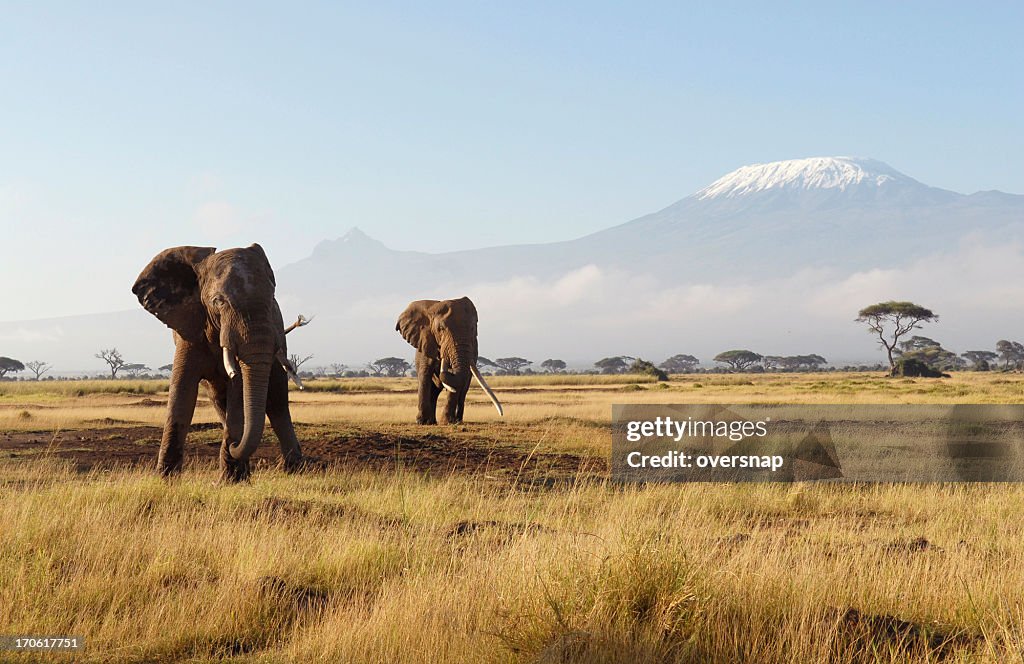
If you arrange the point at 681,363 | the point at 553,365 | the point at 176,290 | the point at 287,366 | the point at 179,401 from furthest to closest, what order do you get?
the point at 681,363 → the point at 553,365 → the point at 176,290 → the point at 179,401 → the point at 287,366

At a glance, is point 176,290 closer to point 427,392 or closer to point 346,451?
point 346,451

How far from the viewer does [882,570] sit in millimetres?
6664

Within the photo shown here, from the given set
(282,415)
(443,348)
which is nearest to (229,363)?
(282,415)

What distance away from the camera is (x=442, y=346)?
2394 cm

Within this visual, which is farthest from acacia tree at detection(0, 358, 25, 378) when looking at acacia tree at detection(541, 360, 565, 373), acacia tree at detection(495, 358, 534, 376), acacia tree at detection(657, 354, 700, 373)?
acacia tree at detection(657, 354, 700, 373)

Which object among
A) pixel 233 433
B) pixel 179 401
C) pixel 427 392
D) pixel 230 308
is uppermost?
pixel 230 308

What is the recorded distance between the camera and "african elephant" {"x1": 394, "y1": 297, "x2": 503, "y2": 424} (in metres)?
23.5

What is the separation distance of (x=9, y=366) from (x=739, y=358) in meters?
108

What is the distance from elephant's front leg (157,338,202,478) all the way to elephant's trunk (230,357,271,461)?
50.5 inches

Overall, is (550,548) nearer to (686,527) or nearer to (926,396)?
(686,527)

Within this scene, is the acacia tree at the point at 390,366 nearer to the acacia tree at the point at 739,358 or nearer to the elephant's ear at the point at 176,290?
the acacia tree at the point at 739,358

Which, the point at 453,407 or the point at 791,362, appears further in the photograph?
the point at 791,362

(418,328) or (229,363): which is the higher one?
(418,328)

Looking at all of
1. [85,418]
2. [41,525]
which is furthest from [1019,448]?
[85,418]
